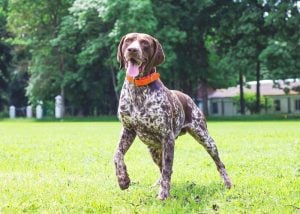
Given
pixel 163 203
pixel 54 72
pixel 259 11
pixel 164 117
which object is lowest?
pixel 163 203

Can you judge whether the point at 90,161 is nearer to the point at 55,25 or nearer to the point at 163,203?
the point at 163,203

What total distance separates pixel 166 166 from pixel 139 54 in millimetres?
1375

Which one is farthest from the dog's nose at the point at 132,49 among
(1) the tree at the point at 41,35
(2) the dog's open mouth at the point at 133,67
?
(1) the tree at the point at 41,35

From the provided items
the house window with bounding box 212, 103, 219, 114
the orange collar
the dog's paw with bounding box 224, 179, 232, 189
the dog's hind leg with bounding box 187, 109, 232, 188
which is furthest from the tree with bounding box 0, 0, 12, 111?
the orange collar

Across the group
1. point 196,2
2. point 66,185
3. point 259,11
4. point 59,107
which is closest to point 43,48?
point 59,107

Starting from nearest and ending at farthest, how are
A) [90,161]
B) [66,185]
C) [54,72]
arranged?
[66,185] → [90,161] → [54,72]

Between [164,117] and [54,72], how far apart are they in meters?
40.4

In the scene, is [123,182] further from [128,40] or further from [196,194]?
[128,40]

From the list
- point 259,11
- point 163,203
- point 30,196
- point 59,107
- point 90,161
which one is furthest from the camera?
point 59,107

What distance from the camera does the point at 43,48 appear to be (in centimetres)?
4653

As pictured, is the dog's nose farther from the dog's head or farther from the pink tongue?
the pink tongue

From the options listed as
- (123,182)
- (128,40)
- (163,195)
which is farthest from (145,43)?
(163,195)

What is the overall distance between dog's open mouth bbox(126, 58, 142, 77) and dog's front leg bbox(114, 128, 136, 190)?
76cm

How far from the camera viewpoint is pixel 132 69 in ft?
21.6
